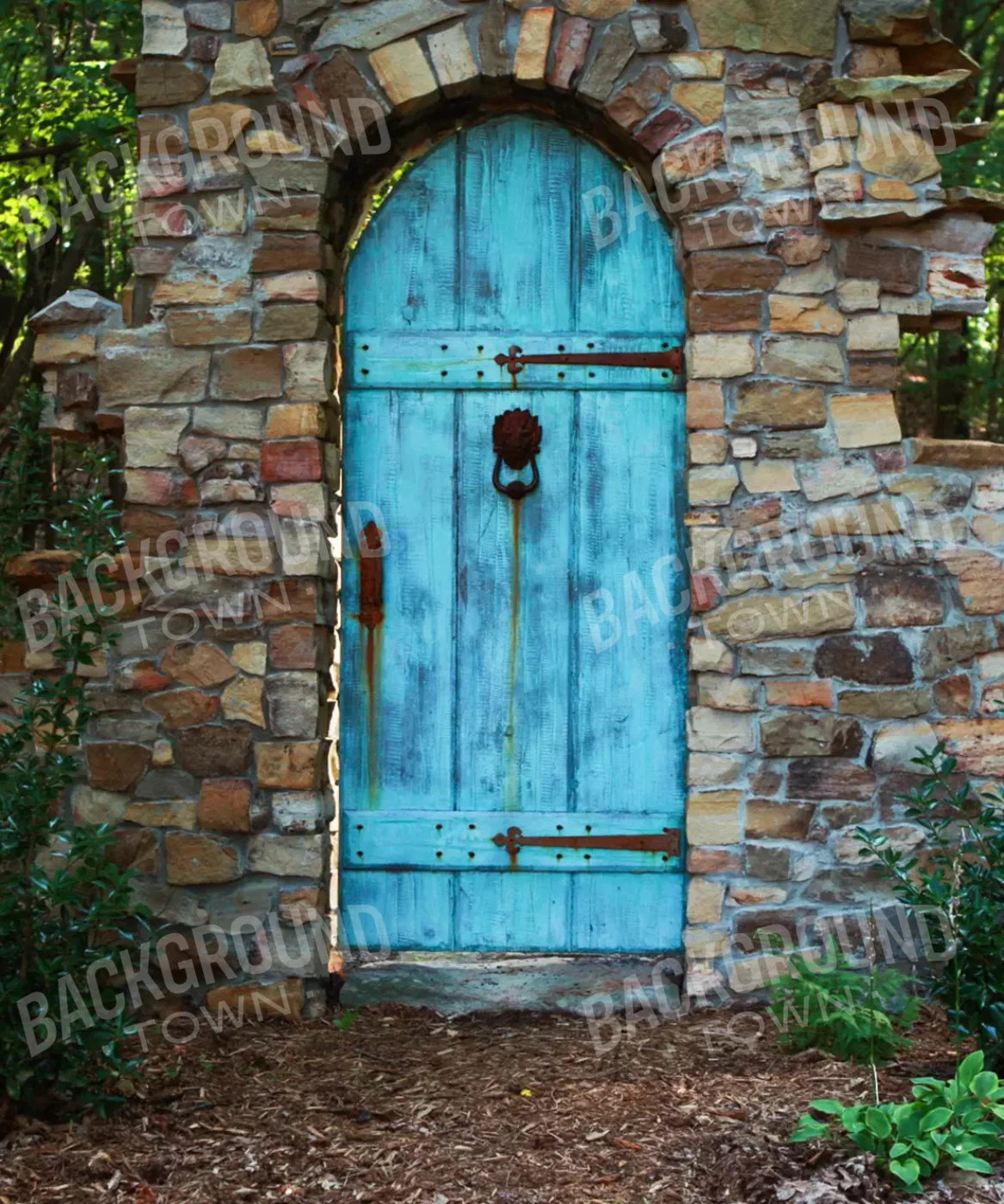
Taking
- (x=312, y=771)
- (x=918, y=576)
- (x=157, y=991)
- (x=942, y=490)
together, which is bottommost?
(x=157, y=991)

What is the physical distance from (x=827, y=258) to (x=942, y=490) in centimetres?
72

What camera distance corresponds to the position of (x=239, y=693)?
11.7 ft

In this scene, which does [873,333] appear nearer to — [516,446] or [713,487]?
[713,487]

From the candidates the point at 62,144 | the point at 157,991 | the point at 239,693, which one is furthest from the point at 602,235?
the point at 62,144

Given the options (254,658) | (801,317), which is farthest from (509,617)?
(801,317)

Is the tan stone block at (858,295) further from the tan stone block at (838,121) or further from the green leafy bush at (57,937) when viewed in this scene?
the green leafy bush at (57,937)

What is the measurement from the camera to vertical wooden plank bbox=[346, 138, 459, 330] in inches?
149

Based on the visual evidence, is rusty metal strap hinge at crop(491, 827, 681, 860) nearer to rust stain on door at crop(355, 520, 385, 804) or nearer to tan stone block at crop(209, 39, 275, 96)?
rust stain on door at crop(355, 520, 385, 804)

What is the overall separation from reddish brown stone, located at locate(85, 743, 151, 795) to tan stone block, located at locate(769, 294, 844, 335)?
2138 millimetres

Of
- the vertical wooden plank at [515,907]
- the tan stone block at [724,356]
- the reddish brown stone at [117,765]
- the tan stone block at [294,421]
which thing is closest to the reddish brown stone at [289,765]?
the reddish brown stone at [117,765]

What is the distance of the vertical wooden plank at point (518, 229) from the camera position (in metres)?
3.78

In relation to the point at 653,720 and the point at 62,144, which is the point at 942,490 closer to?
the point at 653,720

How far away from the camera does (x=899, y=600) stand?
140 inches

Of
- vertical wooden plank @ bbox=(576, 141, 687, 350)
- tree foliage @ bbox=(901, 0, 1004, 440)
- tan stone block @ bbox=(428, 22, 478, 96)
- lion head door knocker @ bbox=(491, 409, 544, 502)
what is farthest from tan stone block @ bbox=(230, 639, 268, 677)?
tree foliage @ bbox=(901, 0, 1004, 440)
